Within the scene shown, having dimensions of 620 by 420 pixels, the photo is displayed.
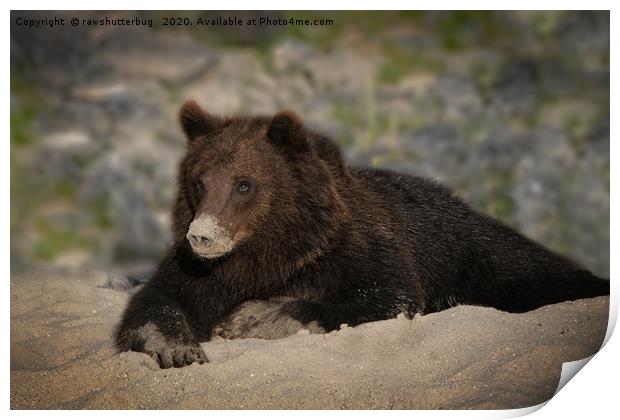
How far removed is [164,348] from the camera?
5.88m

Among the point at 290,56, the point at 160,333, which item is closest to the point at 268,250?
the point at 160,333

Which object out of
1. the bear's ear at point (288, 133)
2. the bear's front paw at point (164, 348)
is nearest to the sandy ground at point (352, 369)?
the bear's front paw at point (164, 348)

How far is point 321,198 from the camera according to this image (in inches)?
253

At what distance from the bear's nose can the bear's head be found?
24 cm

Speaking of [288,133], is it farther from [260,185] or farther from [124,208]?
[124,208]

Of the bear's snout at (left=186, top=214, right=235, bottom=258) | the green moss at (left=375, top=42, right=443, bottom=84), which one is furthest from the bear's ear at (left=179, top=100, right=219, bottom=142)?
the green moss at (left=375, top=42, right=443, bottom=84)

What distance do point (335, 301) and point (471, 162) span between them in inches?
68.9

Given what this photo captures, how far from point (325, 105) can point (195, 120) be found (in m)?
1.19

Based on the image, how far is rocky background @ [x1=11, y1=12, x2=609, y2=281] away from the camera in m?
6.68

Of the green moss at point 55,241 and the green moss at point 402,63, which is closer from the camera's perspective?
the green moss at point 55,241

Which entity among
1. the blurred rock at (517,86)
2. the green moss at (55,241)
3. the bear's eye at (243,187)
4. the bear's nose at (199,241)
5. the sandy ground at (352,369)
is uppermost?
the blurred rock at (517,86)

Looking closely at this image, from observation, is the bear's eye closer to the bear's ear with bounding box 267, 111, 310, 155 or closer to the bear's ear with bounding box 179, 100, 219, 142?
the bear's ear with bounding box 267, 111, 310, 155

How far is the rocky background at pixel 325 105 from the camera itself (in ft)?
21.9

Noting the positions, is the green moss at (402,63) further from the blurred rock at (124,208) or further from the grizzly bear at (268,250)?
the blurred rock at (124,208)
